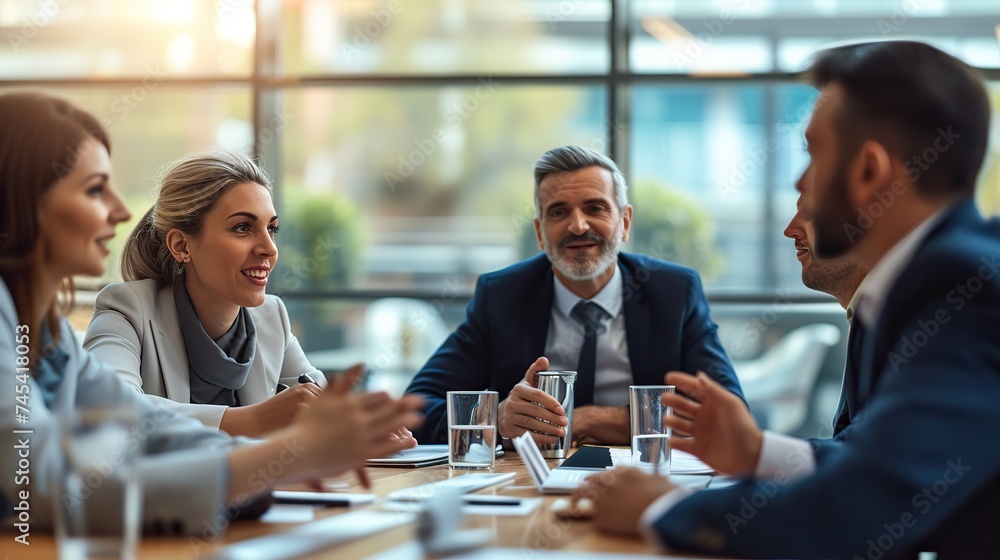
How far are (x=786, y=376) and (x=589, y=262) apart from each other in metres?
2.29

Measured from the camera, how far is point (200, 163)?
266cm

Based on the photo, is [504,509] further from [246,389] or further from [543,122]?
[543,122]

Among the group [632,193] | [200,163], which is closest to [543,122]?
[632,193]

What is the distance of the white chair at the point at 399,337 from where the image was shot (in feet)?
17.1

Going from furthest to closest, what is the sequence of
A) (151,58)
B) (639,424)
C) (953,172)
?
(151,58) < (639,424) < (953,172)

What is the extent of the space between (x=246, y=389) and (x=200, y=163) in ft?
2.02

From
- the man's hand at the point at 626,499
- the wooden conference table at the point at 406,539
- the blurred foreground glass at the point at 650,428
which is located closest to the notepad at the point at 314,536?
the wooden conference table at the point at 406,539

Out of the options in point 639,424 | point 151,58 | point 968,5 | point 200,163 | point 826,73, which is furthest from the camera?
point 151,58

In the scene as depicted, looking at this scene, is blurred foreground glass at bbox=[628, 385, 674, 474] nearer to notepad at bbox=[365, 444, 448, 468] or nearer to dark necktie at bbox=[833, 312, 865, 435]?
dark necktie at bbox=[833, 312, 865, 435]

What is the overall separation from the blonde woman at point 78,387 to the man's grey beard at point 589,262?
1.68 m

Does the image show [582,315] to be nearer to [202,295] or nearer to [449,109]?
[202,295]

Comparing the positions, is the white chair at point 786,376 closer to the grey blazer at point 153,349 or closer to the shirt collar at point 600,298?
the shirt collar at point 600,298
